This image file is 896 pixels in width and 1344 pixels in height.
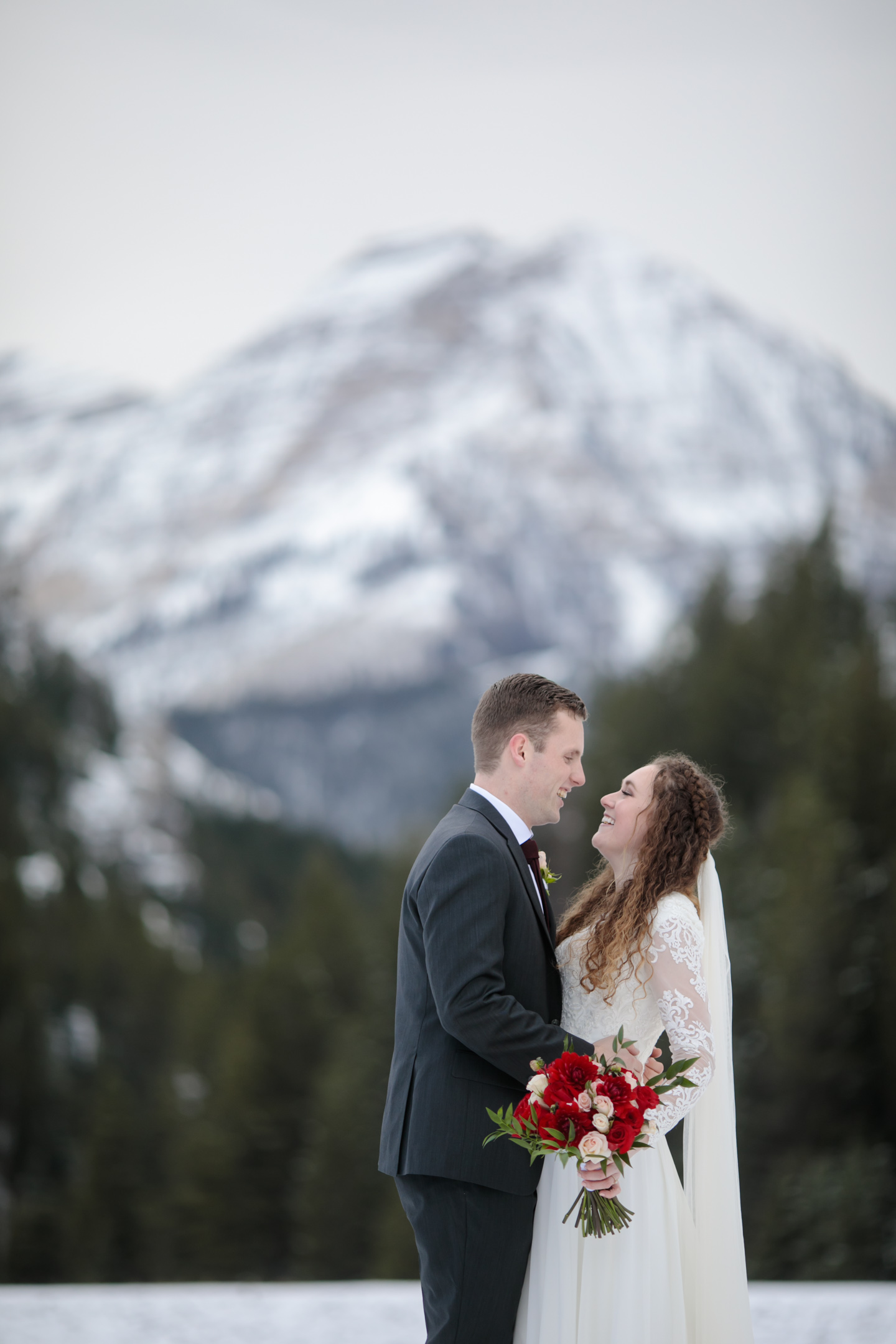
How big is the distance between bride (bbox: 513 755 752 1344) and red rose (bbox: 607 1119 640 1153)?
11.5 inches

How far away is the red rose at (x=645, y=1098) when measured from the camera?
118 inches

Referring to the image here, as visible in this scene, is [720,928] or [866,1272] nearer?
[720,928]

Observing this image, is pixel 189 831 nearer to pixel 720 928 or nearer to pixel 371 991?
pixel 371 991

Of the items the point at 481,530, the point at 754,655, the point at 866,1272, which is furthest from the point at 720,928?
the point at 481,530

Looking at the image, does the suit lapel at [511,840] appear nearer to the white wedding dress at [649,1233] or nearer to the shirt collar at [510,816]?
the shirt collar at [510,816]

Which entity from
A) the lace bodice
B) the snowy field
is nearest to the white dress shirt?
the lace bodice

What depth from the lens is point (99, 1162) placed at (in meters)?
39.3

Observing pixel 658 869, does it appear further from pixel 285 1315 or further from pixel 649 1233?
pixel 285 1315

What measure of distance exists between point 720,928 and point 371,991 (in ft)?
109

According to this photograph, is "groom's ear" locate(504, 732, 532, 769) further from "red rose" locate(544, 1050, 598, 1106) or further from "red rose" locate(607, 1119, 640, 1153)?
"red rose" locate(607, 1119, 640, 1153)

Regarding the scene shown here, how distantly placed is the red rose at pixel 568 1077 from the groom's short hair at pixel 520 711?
0.72m

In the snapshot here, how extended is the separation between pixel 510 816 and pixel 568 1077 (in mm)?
655

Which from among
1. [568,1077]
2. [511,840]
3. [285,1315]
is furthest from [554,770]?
[285,1315]

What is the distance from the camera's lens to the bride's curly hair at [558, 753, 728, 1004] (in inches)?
131
